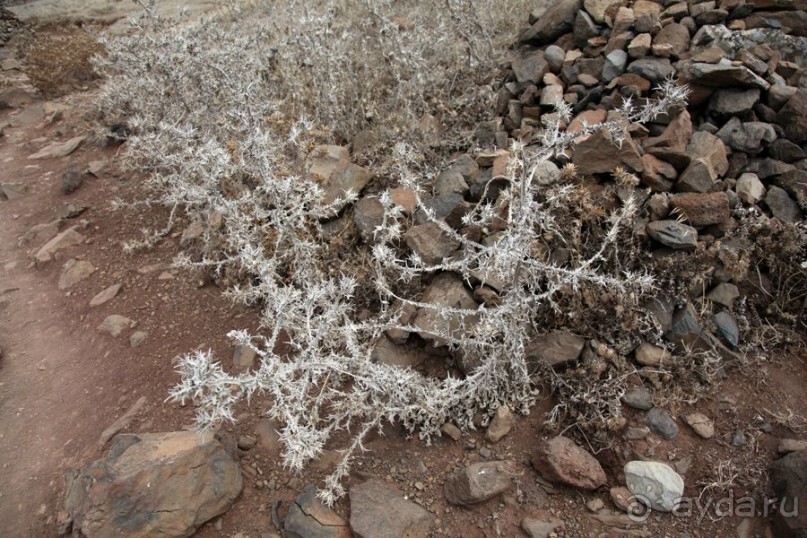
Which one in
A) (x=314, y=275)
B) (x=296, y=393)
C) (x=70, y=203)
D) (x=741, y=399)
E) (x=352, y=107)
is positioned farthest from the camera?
(x=70, y=203)

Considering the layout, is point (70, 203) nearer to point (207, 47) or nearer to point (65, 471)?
point (207, 47)

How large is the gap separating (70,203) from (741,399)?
211 inches

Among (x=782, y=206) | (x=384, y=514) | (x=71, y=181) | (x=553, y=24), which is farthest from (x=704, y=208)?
(x=71, y=181)

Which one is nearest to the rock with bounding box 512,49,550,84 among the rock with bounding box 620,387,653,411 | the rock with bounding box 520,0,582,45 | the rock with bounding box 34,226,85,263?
the rock with bounding box 520,0,582,45

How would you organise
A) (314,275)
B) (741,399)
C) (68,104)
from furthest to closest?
1. (68,104)
2. (314,275)
3. (741,399)

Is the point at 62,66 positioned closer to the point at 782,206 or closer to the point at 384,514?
the point at 384,514

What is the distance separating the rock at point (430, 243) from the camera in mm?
3168

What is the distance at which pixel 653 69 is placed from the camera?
3.54 meters

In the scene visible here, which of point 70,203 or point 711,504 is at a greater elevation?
point 70,203

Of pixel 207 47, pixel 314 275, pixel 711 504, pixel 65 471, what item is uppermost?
pixel 207 47

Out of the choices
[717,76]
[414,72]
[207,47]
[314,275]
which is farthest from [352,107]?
[717,76]

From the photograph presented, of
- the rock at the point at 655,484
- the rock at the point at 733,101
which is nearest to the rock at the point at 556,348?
the rock at the point at 655,484

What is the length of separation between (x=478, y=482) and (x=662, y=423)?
3.04 ft

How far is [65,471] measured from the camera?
2.82 m
